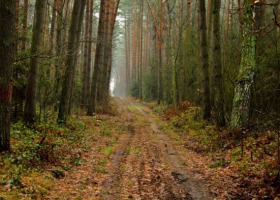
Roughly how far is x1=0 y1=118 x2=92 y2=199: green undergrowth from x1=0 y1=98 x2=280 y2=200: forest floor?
2cm

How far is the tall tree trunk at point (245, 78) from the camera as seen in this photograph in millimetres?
9531

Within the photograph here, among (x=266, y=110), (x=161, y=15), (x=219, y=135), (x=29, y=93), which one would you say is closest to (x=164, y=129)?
(x=219, y=135)

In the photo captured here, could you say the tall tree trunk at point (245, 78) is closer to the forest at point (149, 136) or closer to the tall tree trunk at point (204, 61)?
the forest at point (149, 136)

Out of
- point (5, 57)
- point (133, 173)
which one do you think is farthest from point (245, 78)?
point (5, 57)

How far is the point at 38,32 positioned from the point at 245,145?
761 cm

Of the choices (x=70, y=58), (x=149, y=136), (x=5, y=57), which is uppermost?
(x=70, y=58)

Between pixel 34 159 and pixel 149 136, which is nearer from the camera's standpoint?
pixel 34 159

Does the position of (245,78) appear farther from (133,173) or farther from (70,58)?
(70,58)

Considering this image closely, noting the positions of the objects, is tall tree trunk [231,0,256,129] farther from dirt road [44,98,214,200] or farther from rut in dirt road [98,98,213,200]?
rut in dirt road [98,98,213,200]

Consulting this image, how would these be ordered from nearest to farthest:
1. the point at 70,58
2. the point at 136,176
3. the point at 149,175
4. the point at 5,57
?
1. the point at 5,57
2. the point at 136,176
3. the point at 149,175
4. the point at 70,58

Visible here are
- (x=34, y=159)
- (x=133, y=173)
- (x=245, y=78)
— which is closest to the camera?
(x=34, y=159)

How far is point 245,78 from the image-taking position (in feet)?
31.5

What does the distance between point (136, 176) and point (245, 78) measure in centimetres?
512

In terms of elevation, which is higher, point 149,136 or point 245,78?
point 245,78
